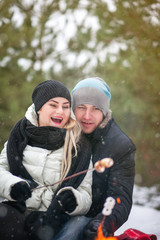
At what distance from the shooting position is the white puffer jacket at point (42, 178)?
215cm

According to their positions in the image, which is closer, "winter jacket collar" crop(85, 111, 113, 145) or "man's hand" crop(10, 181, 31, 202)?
"man's hand" crop(10, 181, 31, 202)

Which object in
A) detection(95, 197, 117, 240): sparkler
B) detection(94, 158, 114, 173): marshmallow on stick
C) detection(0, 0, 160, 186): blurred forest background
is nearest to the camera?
detection(94, 158, 114, 173): marshmallow on stick

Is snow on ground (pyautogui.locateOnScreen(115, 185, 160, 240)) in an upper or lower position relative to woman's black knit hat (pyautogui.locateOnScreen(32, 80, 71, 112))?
lower

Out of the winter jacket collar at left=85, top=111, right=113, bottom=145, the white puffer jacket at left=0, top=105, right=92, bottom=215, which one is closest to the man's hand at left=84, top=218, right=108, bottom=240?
the white puffer jacket at left=0, top=105, right=92, bottom=215

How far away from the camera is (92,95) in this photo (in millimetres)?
2668

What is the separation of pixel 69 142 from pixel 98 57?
6063 millimetres

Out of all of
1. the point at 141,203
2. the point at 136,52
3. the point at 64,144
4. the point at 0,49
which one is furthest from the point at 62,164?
the point at 136,52

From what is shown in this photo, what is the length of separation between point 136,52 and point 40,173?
538cm

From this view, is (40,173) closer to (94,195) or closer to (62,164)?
(62,164)

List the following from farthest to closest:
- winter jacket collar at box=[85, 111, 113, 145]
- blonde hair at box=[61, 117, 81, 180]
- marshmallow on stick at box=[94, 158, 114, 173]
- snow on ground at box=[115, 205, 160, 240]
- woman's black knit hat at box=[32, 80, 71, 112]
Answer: snow on ground at box=[115, 205, 160, 240] < winter jacket collar at box=[85, 111, 113, 145] < woman's black knit hat at box=[32, 80, 71, 112] < blonde hair at box=[61, 117, 81, 180] < marshmallow on stick at box=[94, 158, 114, 173]

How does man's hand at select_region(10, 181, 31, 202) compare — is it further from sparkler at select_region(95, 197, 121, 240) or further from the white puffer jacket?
sparkler at select_region(95, 197, 121, 240)

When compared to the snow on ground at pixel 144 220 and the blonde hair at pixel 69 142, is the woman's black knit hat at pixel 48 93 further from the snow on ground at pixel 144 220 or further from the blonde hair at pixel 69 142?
the snow on ground at pixel 144 220

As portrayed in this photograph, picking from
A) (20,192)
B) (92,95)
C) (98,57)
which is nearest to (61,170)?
(20,192)

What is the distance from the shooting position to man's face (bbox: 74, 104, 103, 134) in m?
2.63
